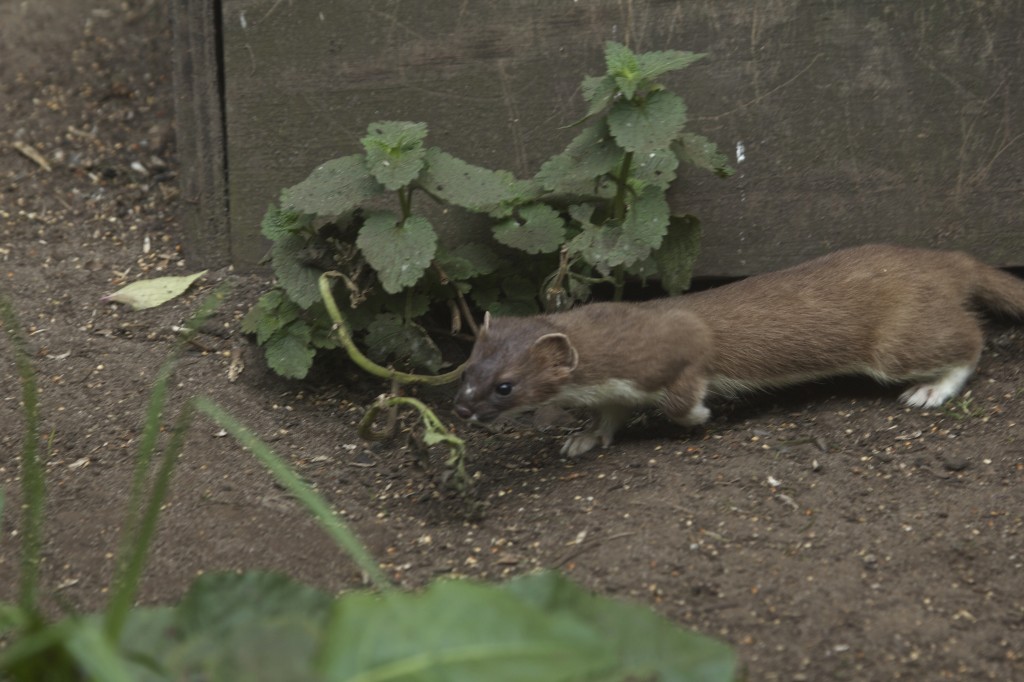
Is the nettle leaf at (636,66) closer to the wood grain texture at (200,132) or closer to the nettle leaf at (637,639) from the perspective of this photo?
the wood grain texture at (200,132)

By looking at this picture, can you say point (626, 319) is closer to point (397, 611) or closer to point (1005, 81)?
point (1005, 81)

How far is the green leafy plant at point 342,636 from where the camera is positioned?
7.81 ft

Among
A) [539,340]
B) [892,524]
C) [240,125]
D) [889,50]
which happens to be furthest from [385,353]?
[889,50]

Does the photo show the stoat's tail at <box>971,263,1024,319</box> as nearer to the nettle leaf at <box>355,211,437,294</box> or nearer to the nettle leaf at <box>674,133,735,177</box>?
the nettle leaf at <box>674,133,735,177</box>

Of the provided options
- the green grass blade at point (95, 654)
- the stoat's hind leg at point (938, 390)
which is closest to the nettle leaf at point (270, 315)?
the stoat's hind leg at point (938, 390)

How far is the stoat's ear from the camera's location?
4.54m

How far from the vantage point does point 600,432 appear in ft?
16.0

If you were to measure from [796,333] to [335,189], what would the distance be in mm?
1866

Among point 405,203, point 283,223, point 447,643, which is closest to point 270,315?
point 283,223

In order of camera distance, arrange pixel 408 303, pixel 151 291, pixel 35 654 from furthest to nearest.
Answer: pixel 151 291, pixel 408 303, pixel 35 654

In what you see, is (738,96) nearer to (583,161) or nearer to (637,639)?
(583,161)

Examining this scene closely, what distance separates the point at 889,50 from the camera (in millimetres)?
4914

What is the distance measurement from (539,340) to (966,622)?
176 centimetres

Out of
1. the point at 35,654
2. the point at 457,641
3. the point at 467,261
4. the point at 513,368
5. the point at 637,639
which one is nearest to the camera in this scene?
the point at 457,641
